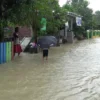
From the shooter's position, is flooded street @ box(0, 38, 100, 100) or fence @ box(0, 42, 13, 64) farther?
fence @ box(0, 42, 13, 64)

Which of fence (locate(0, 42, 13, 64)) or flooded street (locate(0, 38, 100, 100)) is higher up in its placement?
fence (locate(0, 42, 13, 64))

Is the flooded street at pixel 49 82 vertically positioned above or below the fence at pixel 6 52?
below

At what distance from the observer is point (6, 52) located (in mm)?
14219

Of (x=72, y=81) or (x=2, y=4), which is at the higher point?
(x=2, y=4)

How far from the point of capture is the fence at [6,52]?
1373cm

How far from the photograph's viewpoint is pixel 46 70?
39.9ft

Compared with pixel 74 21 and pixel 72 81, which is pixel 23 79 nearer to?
pixel 72 81

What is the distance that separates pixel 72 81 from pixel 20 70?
2868 millimetres

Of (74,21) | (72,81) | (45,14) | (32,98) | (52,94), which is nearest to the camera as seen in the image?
(32,98)

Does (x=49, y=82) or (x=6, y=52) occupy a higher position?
(x=6, y=52)

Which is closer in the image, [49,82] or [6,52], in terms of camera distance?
[49,82]

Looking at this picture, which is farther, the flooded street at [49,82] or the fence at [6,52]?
the fence at [6,52]

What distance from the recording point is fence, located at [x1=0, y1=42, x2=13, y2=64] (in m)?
13.7

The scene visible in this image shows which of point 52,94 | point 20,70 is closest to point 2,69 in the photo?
point 20,70
